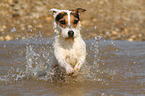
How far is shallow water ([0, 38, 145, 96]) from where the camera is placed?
5.38 meters

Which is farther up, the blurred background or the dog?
the blurred background

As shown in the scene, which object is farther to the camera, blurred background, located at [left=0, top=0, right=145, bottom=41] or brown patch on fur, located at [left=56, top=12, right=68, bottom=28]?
blurred background, located at [left=0, top=0, right=145, bottom=41]

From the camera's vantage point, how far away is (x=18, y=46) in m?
10.7

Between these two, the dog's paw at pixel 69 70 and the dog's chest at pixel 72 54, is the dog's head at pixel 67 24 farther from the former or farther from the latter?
the dog's paw at pixel 69 70

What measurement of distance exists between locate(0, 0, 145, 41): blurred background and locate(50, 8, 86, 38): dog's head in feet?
21.1

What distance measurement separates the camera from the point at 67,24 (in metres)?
5.66

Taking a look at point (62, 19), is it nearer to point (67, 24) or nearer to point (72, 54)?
point (67, 24)

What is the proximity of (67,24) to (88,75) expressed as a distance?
149 centimetres

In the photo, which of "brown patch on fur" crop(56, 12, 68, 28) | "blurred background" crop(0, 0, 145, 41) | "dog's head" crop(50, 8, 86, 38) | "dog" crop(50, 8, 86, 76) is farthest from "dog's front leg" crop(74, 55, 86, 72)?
"blurred background" crop(0, 0, 145, 41)

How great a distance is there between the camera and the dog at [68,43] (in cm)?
566

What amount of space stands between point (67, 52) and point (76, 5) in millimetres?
10688

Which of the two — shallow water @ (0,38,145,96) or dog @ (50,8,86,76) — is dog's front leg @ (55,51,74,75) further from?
shallow water @ (0,38,145,96)

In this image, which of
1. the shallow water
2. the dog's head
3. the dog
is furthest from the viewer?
the dog

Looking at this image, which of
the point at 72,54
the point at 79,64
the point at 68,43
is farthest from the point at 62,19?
the point at 79,64
